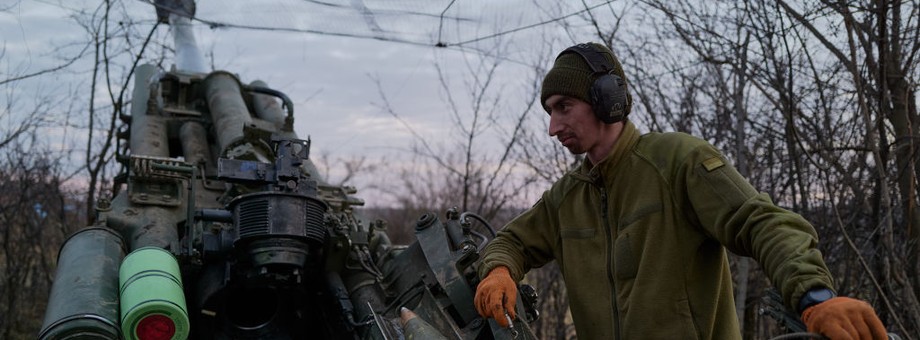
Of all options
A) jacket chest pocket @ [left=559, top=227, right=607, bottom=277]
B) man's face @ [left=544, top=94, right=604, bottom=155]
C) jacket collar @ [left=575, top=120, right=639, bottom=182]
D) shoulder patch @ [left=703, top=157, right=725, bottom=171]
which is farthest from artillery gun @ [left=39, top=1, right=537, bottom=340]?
shoulder patch @ [left=703, top=157, right=725, bottom=171]

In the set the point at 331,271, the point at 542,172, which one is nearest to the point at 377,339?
the point at 331,271

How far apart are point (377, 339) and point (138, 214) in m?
2.09

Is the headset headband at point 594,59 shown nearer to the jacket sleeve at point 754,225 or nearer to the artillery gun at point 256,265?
the jacket sleeve at point 754,225

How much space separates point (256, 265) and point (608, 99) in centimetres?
214

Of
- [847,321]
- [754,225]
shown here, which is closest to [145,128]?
[754,225]

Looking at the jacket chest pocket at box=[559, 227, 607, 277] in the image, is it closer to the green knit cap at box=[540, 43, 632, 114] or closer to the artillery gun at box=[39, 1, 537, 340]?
the artillery gun at box=[39, 1, 537, 340]

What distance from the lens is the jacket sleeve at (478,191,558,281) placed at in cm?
383

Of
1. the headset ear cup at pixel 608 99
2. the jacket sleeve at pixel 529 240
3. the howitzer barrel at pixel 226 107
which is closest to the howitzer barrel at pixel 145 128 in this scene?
the howitzer barrel at pixel 226 107

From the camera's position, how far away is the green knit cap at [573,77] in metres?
3.38

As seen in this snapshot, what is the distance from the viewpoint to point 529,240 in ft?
12.7

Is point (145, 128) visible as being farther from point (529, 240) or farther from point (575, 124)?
point (575, 124)

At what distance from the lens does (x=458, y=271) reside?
14.6ft

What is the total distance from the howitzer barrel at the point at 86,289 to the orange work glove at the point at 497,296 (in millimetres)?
1669

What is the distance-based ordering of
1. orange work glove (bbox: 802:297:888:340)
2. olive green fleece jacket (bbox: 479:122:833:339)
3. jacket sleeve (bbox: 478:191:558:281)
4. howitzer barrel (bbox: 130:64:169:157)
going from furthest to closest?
1. howitzer barrel (bbox: 130:64:169:157)
2. jacket sleeve (bbox: 478:191:558:281)
3. olive green fleece jacket (bbox: 479:122:833:339)
4. orange work glove (bbox: 802:297:888:340)
